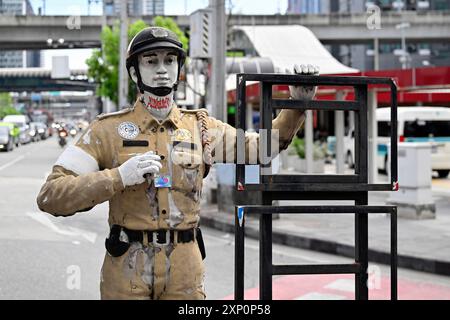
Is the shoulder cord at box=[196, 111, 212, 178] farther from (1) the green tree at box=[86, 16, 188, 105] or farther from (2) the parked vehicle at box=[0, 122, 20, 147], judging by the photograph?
(2) the parked vehicle at box=[0, 122, 20, 147]

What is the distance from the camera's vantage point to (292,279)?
7.72 meters

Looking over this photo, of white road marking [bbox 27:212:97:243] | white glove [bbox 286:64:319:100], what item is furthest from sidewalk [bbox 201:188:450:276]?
white glove [bbox 286:64:319:100]

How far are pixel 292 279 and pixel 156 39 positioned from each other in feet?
16.5

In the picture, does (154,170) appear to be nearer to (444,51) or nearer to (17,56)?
(17,56)

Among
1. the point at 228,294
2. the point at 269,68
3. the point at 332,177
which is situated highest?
the point at 269,68

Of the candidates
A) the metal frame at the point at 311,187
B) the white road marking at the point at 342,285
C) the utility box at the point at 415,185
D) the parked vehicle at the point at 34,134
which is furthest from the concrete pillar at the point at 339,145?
the parked vehicle at the point at 34,134

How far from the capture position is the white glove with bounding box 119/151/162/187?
9.45ft

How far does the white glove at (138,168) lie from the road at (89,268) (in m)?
4.15

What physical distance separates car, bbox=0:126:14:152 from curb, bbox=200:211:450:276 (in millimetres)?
28134

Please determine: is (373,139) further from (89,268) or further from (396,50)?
(396,50)

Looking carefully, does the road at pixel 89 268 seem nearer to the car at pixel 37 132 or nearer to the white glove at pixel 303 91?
the white glove at pixel 303 91

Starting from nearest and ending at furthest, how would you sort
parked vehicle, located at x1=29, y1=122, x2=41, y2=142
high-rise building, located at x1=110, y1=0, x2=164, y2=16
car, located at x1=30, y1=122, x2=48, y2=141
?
high-rise building, located at x1=110, y1=0, x2=164, y2=16, parked vehicle, located at x1=29, y1=122, x2=41, y2=142, car, located at x1=30, y1=122, x2=48, y2=141

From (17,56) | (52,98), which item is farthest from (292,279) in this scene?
(52,98)

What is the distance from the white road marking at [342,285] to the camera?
7.25 metres
